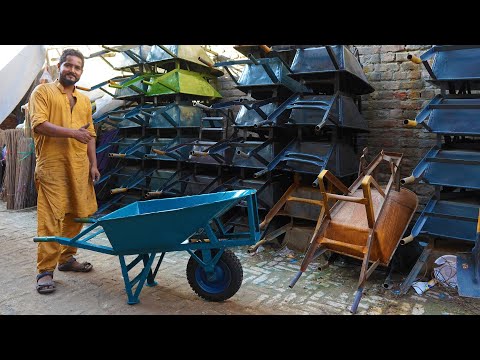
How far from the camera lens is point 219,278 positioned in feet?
10.1

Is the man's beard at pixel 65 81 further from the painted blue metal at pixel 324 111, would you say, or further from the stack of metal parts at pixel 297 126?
the painted blue metal at pixel 324 111

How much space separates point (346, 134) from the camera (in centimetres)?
465

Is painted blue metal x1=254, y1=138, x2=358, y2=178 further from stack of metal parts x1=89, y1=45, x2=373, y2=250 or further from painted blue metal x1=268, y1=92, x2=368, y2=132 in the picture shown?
painted blue metal x1=268, y1=92, x2=368, y2=132

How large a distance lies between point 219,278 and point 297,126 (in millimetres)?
2296

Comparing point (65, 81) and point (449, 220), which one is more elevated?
point (65, 81)

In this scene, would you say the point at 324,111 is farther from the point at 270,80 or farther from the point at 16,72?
the point at 16,72

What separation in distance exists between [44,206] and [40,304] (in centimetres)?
90

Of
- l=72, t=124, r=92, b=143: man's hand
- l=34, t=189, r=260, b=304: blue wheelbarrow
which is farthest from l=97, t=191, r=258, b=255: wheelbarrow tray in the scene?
l=72, t=124, r=92, b=143: man's hand

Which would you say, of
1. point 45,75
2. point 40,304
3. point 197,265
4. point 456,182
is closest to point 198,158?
point 197,265

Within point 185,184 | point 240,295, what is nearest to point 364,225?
point 240,295

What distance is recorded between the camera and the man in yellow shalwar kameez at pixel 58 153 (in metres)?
3.24

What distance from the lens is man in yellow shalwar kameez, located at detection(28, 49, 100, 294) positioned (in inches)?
128

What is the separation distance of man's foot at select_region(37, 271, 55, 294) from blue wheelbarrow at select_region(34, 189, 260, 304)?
1.54 feet

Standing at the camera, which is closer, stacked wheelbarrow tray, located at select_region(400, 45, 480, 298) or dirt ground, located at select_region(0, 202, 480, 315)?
dirt ground, located at select_region(0, 202, 480, 315)
